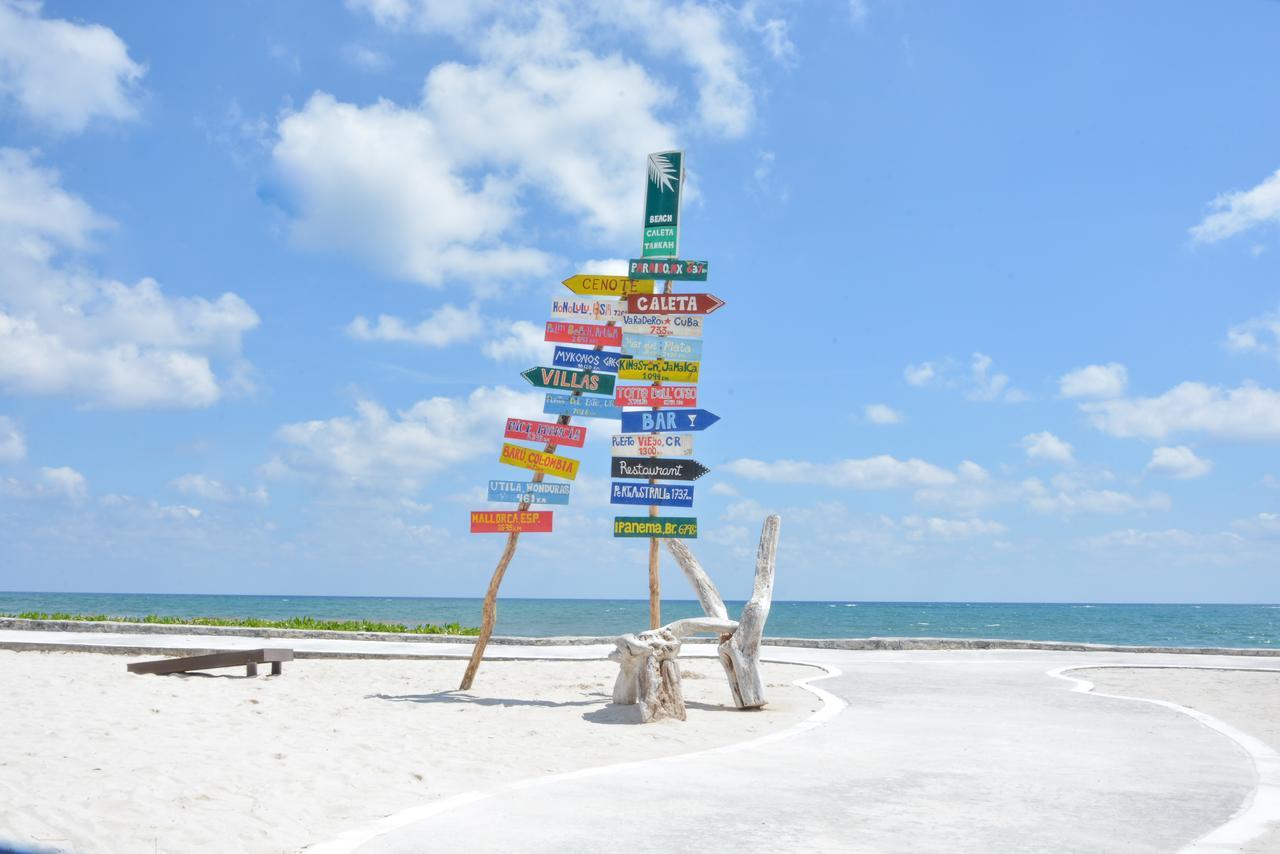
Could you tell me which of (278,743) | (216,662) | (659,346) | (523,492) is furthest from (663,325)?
(216,662)

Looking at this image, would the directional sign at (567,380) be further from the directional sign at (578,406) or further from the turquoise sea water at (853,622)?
the turquoise sea water at (853,622)

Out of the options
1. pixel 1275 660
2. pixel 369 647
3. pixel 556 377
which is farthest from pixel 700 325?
pixel 1275 660

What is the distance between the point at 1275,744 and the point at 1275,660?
478 inches

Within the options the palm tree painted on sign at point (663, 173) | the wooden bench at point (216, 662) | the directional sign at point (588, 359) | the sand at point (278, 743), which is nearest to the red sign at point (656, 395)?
the directional sign at point (588, 359)

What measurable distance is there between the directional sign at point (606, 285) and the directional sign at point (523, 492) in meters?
2.73

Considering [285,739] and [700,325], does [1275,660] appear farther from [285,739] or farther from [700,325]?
[285,739]

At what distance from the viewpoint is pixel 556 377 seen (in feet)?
41.6

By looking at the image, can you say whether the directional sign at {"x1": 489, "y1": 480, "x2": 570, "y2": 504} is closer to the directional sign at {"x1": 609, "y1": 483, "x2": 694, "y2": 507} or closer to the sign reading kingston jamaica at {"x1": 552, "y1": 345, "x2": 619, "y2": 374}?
the directional sign at {"x1": 609, "y1": 483, "x2": 694, "y2": 507}

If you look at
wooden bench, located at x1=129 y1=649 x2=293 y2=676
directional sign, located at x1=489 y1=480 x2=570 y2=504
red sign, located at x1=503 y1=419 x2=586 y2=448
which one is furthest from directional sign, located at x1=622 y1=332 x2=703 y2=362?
wooden bench, located at x1=129 y1=649 x2=293 y2=676

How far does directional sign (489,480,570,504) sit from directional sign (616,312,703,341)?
7.91ft

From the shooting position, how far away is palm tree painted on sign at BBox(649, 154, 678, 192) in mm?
13367

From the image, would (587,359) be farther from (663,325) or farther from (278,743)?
(278,743)

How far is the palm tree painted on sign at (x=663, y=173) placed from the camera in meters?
13.4

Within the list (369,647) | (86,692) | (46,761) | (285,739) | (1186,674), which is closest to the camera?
(46,761)
